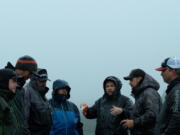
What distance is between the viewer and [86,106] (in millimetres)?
6672

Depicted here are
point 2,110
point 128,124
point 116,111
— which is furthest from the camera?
point 116,111

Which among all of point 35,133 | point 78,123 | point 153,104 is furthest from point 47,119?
point 153,104

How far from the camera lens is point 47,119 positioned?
5.57m

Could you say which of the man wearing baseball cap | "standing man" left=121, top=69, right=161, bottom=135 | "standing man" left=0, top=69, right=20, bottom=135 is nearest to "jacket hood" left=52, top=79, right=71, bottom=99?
"standing man" left=121, top=69, right=161, bottom=135

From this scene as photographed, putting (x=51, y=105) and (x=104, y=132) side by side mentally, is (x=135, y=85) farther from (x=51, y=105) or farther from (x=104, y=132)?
(x=51, y=105)

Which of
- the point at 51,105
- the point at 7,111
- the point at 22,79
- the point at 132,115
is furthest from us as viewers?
the point at 51,105

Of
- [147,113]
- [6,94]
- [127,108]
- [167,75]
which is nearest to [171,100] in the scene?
[167,75]

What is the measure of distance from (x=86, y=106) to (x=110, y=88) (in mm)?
738

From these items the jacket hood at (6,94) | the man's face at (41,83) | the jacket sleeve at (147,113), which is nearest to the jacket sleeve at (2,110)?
the jacket hood at (6,94)

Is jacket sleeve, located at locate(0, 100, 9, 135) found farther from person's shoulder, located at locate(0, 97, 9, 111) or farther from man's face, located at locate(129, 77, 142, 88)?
man's face, located at locate(129, 77, 142, 88)

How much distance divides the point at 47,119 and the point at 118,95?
166cm

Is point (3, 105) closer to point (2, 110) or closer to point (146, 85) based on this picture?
point (2, 110)

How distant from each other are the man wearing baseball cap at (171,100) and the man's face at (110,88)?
4.68 ft

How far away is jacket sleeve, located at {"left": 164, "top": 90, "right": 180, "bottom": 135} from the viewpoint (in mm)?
4445
